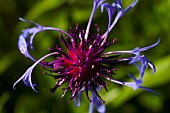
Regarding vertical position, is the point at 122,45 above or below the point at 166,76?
above

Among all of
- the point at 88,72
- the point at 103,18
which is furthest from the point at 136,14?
the point at 88,72

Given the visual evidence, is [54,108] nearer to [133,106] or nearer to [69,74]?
[133,106]

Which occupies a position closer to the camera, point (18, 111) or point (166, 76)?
point (166, 76)

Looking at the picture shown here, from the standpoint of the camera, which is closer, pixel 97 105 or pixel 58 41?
pixel 97 105

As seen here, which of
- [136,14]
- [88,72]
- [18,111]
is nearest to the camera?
[88,72]

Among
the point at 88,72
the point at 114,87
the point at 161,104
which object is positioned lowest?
the point at 161,104

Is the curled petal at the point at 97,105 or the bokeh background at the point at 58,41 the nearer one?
the curled petal at the point at 97,105

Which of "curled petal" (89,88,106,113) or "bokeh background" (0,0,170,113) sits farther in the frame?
"bokeh background" (0,0,170,113)

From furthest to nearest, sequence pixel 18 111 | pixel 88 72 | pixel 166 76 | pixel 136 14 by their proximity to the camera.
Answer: pixel 136 14 < pixel 18 111 < pixel 166 76 < pixel 88 72
